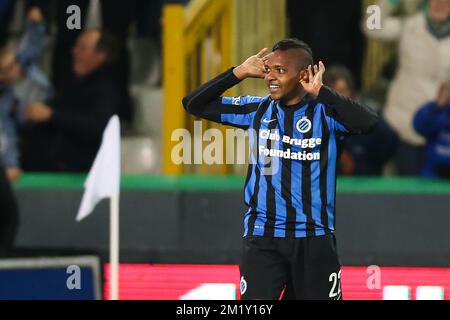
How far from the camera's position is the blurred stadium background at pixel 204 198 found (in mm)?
8914

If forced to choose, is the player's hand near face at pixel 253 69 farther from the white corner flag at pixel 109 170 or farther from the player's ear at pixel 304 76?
the white corner flag at pixel 109 170

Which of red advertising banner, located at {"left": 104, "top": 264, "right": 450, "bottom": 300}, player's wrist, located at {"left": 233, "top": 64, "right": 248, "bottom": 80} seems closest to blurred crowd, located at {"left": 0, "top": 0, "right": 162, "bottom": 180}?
red advertising banner, located at {"left": 104, "top": 264, "right": 450, "bottom": 300}

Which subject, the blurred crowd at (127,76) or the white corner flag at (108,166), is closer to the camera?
the white corner flag at (108,166)

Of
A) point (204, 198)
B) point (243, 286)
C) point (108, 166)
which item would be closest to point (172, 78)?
point (204, 198)

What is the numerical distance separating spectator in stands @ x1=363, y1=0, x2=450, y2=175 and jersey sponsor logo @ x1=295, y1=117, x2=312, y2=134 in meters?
2.71

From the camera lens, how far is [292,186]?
7109 mm

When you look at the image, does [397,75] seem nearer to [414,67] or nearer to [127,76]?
[414,67]

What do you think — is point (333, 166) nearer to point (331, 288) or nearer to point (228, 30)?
point (331, 288)

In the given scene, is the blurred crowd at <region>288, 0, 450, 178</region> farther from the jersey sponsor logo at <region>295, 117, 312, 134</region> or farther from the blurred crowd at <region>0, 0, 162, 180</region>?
the jersey sponsor logo at <region>295, 117, 312, 134</region>

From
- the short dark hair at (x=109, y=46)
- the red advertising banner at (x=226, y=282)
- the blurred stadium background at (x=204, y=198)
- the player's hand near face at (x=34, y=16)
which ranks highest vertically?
the player's hand near face at (x=34, y=16)

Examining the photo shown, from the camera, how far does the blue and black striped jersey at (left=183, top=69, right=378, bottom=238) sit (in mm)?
7098

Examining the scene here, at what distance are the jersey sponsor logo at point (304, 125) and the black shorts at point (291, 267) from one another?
1.73ft

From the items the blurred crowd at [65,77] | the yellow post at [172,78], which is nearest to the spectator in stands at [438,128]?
the yellow post at [172,78]
